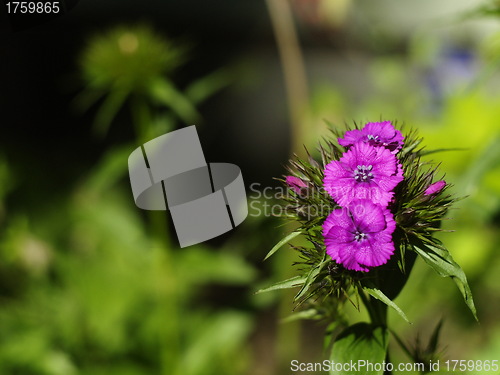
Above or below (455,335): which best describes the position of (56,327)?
above

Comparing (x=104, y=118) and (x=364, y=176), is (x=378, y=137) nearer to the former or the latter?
(x=364, y=176)

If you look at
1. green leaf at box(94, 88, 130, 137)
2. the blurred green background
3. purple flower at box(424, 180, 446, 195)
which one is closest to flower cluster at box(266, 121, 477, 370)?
purple flower at box(424, 180, 446, 195)

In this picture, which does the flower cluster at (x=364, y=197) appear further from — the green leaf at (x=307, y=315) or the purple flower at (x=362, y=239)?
the green leaf at (x=307, y=315)

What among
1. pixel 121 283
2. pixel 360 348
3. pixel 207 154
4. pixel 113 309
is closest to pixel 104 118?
pixel 207 154

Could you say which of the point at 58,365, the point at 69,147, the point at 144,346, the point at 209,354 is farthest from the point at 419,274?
the point at 69,147

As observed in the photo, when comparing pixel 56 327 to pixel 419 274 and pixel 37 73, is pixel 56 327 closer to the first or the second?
pixel 419 274

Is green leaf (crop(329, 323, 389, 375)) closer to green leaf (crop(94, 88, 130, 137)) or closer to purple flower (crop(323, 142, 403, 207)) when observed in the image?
purple flower (crop(323, 142, 403, 207))
